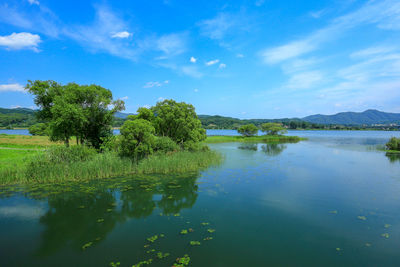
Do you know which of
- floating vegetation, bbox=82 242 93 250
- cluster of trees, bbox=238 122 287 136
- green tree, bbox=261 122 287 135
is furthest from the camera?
green tree, bbox=261 122 287 135

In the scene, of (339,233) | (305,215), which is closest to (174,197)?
(305,215)

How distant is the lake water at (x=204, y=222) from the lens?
743 cm

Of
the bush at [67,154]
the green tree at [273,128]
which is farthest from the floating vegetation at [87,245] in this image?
the green tree at [273,128]

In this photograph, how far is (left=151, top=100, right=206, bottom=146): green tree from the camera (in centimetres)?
2862

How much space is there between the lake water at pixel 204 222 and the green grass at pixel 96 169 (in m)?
1.57

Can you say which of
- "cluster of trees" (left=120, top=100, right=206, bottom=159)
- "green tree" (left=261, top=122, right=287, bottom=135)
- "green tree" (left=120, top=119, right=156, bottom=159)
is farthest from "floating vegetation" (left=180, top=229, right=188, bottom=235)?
"green tree" (left=261, top=122, right=287, bottom=135)

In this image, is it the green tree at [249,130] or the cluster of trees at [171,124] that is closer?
the cluster of trees at [171,124]

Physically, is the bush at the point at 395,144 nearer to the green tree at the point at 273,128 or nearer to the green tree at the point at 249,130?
A: the green tree at the point at 249,130

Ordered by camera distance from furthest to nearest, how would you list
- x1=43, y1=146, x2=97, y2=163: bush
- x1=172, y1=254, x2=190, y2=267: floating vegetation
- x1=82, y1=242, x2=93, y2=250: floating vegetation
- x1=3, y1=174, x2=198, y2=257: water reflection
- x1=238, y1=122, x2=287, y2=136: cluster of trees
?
x1=238, y1=122, x2=287, y2=136: cluster of trees, x1=43, y1=146, x2=97, y2=163: bush, x1=3, y1=174, x2=198, y2=257: water reflection, x1=82, y1=242, x2=93, y2=250: floating vegetation, x1=172, y1=254, x2=190, y2=267: floating vegetation

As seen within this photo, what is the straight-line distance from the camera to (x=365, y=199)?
1362 cm

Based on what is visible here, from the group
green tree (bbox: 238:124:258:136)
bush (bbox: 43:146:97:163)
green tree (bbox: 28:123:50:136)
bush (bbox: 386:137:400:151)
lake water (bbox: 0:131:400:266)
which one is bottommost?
lake water (bbox: 0:131:400:266)

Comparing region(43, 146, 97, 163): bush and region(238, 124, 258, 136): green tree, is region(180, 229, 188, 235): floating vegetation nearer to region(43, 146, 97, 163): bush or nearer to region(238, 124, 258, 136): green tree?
region(43, 146, 97, 163): bush

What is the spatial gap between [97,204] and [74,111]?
11.5 meters

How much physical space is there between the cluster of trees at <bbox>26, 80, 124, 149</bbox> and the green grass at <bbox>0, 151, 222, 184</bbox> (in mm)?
4483
